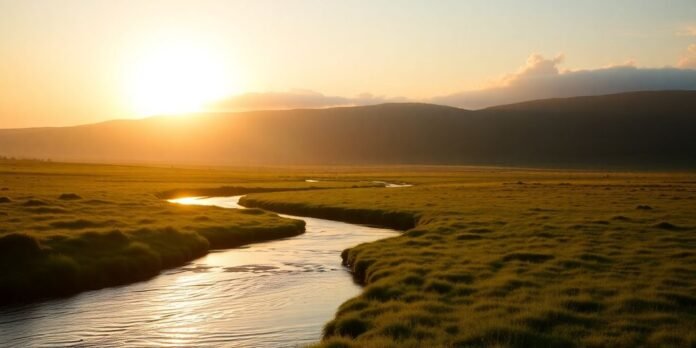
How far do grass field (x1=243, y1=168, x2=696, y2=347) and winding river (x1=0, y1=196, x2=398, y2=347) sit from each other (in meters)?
1.70

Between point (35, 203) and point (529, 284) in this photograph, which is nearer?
point (529, 284)

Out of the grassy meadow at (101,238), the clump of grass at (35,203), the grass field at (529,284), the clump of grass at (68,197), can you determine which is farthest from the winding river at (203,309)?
the clump of grass at (68,197)

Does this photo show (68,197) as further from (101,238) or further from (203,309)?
(203,309)

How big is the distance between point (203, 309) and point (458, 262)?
11384 millimetres

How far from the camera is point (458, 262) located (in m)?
28.2

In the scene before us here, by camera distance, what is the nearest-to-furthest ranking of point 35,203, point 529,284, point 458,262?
1. point 529,284
2. point 458,262
3. point 35,203

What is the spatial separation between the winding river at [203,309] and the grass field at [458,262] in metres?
1.47

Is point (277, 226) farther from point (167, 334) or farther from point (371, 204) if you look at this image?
point (167, 334)

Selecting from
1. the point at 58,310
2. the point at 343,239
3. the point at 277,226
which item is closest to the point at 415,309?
the point at 58,310

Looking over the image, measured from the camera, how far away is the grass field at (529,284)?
1711cm

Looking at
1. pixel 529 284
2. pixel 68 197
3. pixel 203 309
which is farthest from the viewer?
pixel 68 197

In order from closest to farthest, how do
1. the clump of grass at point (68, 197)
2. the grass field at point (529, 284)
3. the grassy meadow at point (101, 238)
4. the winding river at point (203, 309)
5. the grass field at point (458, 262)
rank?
the grass field at point (529, 284) < the grass field at point (458, 262) < the winding river at point (203, 309) < the grassy meadow at point (101, 238) < the clump of grass at point (68, 197)

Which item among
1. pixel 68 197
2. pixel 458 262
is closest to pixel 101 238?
pixel 458 262

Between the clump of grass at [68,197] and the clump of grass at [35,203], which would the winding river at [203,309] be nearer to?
the clump of grass at [35,203]
